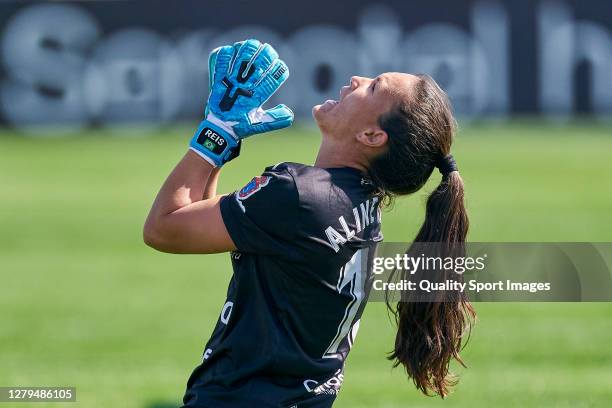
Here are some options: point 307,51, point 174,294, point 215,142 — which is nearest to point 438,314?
point 215,142

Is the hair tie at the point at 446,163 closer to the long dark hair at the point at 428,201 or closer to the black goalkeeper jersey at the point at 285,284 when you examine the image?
the long dark hair at the point at 428,201

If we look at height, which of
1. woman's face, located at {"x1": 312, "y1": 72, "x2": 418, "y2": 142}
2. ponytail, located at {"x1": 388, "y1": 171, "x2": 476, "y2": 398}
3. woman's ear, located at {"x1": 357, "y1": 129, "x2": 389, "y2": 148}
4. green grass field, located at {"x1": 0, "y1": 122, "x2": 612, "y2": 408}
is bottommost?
ponytail, located at {"x1": 388, "y1": 171, "x2": 476, "y2": 398}

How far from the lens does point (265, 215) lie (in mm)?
3586

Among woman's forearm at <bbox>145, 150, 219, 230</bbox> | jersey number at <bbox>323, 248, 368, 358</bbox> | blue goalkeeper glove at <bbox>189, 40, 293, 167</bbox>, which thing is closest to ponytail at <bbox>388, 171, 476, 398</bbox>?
jersey number at <bbox>323, 248, 368, 358</bbox>

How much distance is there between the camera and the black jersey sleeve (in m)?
3.58

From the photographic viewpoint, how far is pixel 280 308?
3676 millimetres

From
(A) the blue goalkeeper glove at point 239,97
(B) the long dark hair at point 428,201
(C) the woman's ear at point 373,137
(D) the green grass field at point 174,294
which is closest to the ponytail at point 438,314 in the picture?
(B) the long dark hair at point 428,201

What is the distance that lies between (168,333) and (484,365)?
2393 millimetres

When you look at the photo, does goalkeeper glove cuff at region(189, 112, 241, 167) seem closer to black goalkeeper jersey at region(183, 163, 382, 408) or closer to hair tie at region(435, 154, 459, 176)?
black goalkeeper jersey at region(183, 163, 382, 408)

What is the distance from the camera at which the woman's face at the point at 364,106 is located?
3.83m

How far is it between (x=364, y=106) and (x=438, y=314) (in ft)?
2.49

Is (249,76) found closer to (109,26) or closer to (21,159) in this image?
(21,159)

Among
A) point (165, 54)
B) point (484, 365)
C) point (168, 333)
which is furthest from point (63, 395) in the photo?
point (165, 54)

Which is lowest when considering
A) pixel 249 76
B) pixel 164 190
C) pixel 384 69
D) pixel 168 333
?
pixel 164 190
